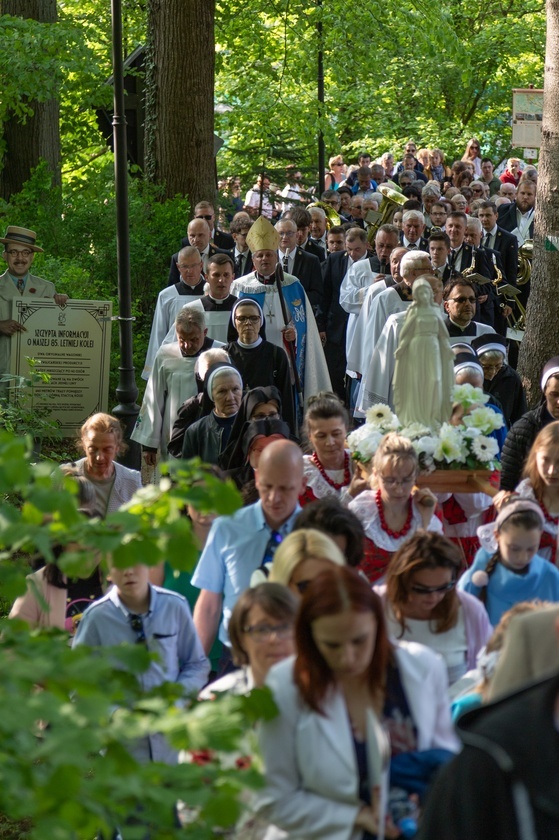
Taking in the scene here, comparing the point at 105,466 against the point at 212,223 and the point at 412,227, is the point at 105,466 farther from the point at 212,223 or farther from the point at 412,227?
the point at 212,223

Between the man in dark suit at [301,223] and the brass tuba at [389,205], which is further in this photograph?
the brass tuba at [389,205]

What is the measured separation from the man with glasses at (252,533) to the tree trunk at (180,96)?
11641 millimetres

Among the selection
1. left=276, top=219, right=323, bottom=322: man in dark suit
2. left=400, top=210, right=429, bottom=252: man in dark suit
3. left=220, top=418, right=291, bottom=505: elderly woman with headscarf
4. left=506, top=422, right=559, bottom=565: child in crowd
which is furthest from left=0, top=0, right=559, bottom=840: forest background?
left=400, top=210, right=429, bottom=252: man in dark suit

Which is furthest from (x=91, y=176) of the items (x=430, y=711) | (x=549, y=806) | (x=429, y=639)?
(x=549, y=806)

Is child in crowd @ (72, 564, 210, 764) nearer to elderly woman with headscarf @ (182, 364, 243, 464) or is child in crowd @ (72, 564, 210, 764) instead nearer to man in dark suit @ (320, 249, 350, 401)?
elderly woman with headscarf @ (182, 364, 243, 464)

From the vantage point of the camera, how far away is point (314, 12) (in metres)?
21.9

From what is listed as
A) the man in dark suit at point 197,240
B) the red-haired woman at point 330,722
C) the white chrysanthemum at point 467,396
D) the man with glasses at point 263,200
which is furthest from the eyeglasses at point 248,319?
the man with glasses at point 263,200

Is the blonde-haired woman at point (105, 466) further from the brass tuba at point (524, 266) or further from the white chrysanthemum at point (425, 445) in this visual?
the brass tuba at point (524, 266)

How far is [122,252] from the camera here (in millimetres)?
11203

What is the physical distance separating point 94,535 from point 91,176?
15.7 metres

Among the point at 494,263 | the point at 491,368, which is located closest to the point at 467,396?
the point at 491,368

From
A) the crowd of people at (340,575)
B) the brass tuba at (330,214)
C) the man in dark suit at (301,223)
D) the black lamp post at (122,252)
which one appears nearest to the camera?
the crowd of people at (340,575)

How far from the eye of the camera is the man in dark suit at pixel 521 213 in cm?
1961

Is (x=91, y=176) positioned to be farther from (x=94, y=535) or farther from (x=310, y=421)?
(x=94, y=535)
